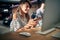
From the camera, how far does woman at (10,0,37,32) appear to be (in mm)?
1605

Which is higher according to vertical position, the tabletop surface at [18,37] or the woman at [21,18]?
the woman at [21,18]

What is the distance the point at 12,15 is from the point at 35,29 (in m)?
0.33

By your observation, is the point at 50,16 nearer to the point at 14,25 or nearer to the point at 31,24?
the point at 31,24

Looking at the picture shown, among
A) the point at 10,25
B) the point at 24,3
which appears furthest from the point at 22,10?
the point at 10,25

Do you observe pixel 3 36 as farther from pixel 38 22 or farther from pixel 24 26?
pixel 38 22

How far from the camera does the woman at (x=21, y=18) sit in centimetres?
161

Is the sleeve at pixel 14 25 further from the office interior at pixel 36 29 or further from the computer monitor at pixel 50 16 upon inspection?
the computer monitor at pixel 50 16

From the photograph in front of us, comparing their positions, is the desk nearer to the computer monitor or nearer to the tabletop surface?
the tabletop surface

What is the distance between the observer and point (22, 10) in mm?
1638

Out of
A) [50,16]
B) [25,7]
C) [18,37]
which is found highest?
[25,7]

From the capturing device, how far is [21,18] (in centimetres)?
165

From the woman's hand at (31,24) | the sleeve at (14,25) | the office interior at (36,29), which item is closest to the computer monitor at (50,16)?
the office interior at (36,29)

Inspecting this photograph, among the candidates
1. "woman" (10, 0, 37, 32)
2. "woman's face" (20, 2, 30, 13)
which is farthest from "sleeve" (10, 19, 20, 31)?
"woman's face" (20, 2, 30, 13)

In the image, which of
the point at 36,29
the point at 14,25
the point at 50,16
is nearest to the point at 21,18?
the point at 14,25
